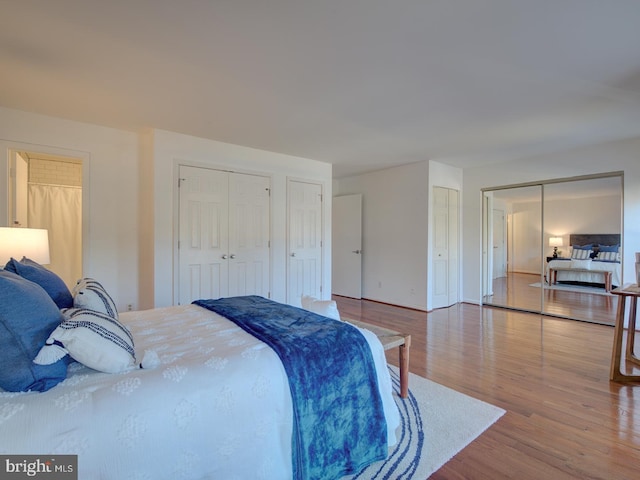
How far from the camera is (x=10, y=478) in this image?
1.00 meters

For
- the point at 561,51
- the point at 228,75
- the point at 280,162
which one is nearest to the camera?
the point at 561,51

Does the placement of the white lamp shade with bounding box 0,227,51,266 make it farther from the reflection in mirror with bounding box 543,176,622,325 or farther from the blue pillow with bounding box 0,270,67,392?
the reflection in mirror with bounding box 543,176,622,325

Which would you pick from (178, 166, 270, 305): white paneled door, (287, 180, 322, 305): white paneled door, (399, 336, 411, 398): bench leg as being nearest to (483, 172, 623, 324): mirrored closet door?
(287, 180, 322, 305): white paneled door

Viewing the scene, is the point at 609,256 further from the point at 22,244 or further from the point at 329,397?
the point at 22,244

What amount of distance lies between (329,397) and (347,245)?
195 inches

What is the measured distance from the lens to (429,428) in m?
2.03

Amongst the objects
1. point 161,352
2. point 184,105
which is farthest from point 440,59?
point 161,352

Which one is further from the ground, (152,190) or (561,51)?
(561,51)

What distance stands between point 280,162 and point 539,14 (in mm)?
3522

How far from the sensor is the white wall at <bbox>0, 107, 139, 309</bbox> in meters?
3.35

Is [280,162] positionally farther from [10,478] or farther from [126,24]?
[10,478]

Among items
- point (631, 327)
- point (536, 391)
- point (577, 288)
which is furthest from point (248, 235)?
point (577, 288)

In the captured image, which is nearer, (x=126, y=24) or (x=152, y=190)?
(x=126, y=24)

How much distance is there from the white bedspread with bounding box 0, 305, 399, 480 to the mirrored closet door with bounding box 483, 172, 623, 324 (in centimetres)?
501
